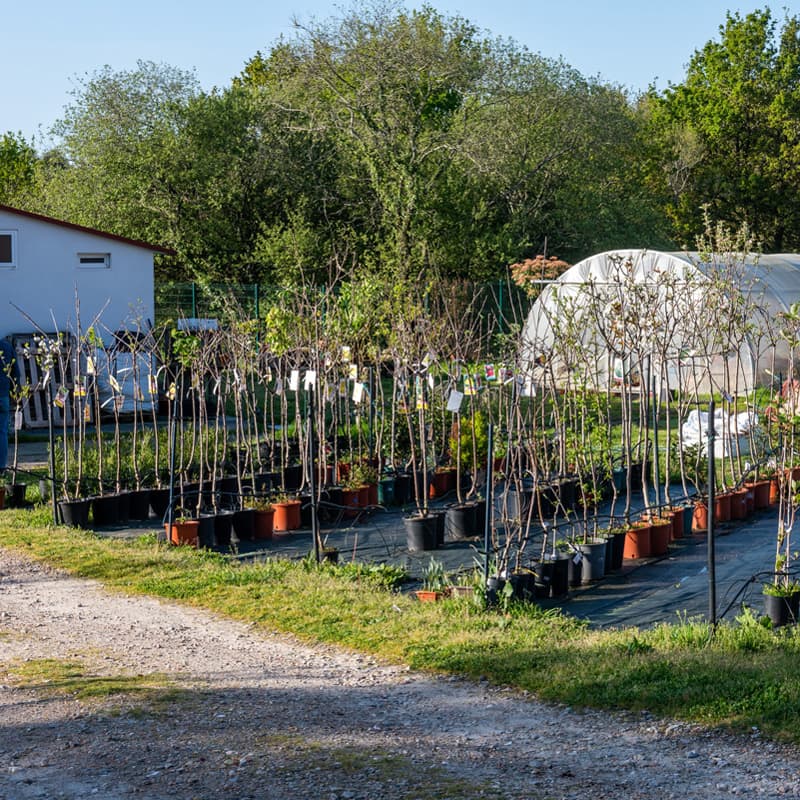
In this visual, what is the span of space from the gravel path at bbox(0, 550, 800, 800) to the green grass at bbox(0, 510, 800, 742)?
0.19 metres

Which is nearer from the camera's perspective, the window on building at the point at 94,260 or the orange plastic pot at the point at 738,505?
the orange plastic pot at the point at 738,505

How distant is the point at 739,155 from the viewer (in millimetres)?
37531

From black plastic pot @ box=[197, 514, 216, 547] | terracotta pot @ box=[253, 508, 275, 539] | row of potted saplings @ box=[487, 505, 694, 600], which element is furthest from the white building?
row of potted saplings @ box=[487, 505, 694, 600]

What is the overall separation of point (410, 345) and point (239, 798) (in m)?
7.41

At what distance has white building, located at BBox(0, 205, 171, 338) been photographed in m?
18.4

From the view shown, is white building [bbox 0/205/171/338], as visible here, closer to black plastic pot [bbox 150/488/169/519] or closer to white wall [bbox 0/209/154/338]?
white wall [bbox 0/209/154/338]

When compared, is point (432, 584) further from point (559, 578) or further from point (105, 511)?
point (105, 511)

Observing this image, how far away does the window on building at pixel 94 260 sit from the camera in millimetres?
19066

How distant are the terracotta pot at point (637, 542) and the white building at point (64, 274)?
10.9 metres

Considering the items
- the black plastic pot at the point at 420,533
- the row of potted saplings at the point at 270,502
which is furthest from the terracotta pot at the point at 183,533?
the black plastic pot at the point at 420,533

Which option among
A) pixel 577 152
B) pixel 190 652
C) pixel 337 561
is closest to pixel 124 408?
pixel 337 561

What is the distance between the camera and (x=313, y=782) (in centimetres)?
446

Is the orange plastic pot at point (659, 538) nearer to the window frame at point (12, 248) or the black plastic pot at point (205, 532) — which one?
the black plastic pot at point (205, 532)

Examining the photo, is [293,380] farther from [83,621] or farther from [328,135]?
[328,135]
